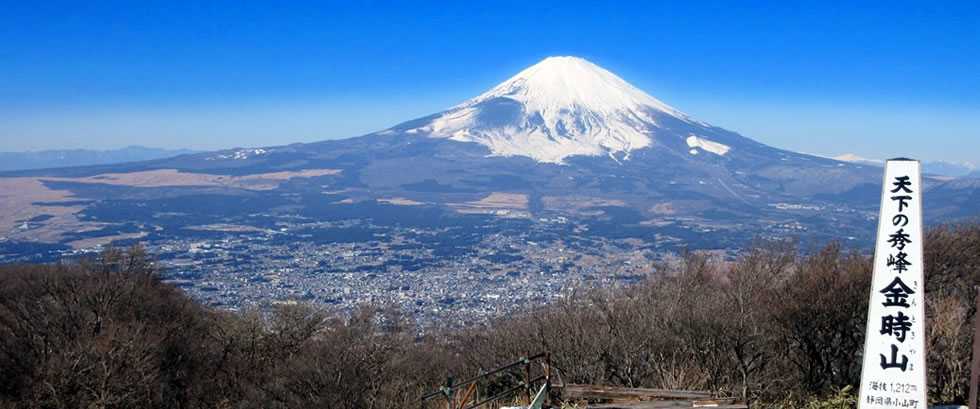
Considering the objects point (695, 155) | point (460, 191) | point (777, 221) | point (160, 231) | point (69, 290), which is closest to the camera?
point (69, 290)

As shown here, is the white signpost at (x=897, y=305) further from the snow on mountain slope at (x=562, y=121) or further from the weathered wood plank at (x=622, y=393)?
the snow on mountain slope at (x=562, y=121)

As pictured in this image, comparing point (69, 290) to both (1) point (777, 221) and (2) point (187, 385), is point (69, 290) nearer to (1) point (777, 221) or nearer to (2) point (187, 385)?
(2) point (187, 385)

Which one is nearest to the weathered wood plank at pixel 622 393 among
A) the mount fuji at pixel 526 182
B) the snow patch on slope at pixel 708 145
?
the mount fuji at pixel 526 182

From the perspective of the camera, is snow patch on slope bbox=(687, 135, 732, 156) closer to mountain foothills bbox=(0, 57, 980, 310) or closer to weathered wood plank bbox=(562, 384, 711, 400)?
mountain foothills bbox=(0, 57, 980, 310)

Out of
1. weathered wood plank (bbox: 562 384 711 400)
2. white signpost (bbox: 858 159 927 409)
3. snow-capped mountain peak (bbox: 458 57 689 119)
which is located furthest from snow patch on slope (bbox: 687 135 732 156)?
white signpost (bbox: 858 159 927 409)

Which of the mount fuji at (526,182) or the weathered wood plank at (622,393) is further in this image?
the mount fuji at (526,182)

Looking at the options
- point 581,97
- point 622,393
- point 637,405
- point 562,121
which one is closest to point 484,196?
point 562,121

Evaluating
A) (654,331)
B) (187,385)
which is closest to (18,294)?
(187,385)
